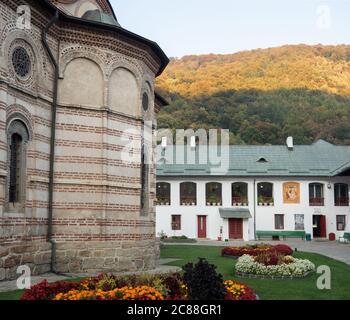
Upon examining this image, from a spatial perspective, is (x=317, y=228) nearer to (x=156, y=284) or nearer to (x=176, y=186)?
(x=176, y=186)

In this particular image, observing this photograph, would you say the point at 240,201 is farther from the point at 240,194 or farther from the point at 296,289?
the point at 296,289

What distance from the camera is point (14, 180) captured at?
13227 millimetres

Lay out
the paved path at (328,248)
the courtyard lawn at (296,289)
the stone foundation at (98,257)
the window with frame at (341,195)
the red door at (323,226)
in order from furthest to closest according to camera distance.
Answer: the window with frame at (341,195) → the red door at (323,226) → the paved path at (328,248) → the stone foundation at (98,257) → the courtyard lawn at (296,289)

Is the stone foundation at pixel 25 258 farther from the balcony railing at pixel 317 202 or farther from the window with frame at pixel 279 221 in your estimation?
the balcony railing at pixel 317 202

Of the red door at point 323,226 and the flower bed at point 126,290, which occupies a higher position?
the red door at point 323,226

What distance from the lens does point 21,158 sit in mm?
13422

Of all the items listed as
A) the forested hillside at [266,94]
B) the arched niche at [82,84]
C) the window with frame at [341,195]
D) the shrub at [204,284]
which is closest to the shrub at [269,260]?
the shrub at [204,284]

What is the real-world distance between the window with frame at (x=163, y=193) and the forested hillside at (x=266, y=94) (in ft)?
75.9

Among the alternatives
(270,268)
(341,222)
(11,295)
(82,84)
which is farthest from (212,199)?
(11,295)

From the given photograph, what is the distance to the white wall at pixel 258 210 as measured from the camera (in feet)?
132

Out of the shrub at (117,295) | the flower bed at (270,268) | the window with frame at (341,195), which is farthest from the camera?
the window with frame at (341,195)

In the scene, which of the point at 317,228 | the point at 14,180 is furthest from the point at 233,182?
the point at 14,180

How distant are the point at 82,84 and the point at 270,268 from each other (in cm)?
856

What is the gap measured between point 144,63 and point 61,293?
34.3 feet
